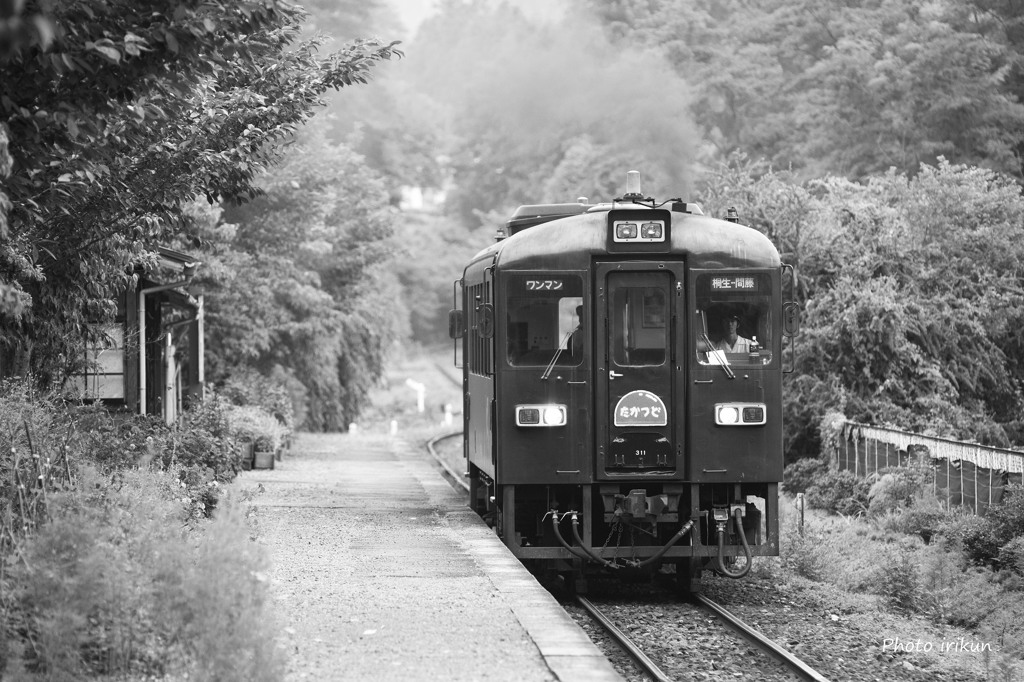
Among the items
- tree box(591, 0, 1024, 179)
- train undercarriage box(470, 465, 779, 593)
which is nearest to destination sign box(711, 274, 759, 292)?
train undercarriage box(470, 465, 779, 593)

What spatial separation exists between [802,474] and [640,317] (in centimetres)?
985

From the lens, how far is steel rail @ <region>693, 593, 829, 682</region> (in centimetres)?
882

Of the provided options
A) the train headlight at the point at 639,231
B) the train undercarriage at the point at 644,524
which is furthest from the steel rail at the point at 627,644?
the train headlight at the point at 639,231

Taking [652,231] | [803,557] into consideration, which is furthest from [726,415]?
[803,557]

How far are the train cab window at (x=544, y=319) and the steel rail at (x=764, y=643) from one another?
7.82ft

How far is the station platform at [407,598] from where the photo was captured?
24.8ft

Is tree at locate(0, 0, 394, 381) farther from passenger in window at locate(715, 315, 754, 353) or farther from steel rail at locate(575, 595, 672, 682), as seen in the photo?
steel rail at locate(575, 595, 672, 682)

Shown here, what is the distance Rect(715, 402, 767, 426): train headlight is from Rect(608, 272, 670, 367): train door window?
66cm

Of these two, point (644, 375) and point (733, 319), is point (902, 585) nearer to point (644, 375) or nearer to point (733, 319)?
point (733, 319)

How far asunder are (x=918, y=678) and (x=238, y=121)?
7.26m

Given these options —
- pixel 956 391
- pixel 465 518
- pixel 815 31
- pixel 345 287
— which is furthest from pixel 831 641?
pixel 815 31

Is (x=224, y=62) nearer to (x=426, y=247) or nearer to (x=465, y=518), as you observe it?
(x=465, y=518)

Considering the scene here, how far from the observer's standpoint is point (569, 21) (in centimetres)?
4156

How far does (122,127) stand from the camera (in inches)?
374
